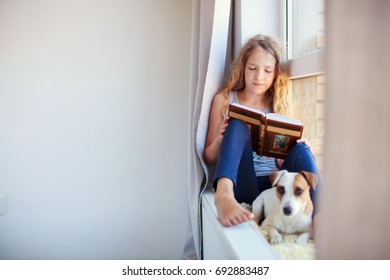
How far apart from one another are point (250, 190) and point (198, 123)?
29 centimetres

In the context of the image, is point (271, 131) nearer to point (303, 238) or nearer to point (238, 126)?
point (238, 126)

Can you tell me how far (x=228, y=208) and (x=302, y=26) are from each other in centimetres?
66

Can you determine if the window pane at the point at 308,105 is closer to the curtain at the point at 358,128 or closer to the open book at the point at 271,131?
the open book at the point at 271,131

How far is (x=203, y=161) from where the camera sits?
107 centimetres

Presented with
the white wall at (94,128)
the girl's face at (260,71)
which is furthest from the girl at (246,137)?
the white wall at (94,128)

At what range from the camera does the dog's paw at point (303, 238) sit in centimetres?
69

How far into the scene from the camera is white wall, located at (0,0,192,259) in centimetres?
128

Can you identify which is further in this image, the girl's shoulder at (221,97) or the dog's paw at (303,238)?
the girl's shoulder at (221,97)

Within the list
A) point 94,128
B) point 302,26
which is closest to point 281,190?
point 302,26

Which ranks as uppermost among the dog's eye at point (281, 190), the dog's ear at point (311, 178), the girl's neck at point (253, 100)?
the girl's neck at point (253, 100)

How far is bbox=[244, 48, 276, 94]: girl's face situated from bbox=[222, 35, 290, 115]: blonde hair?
0.6 inches

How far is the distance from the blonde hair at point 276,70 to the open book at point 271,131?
5.9 inches
